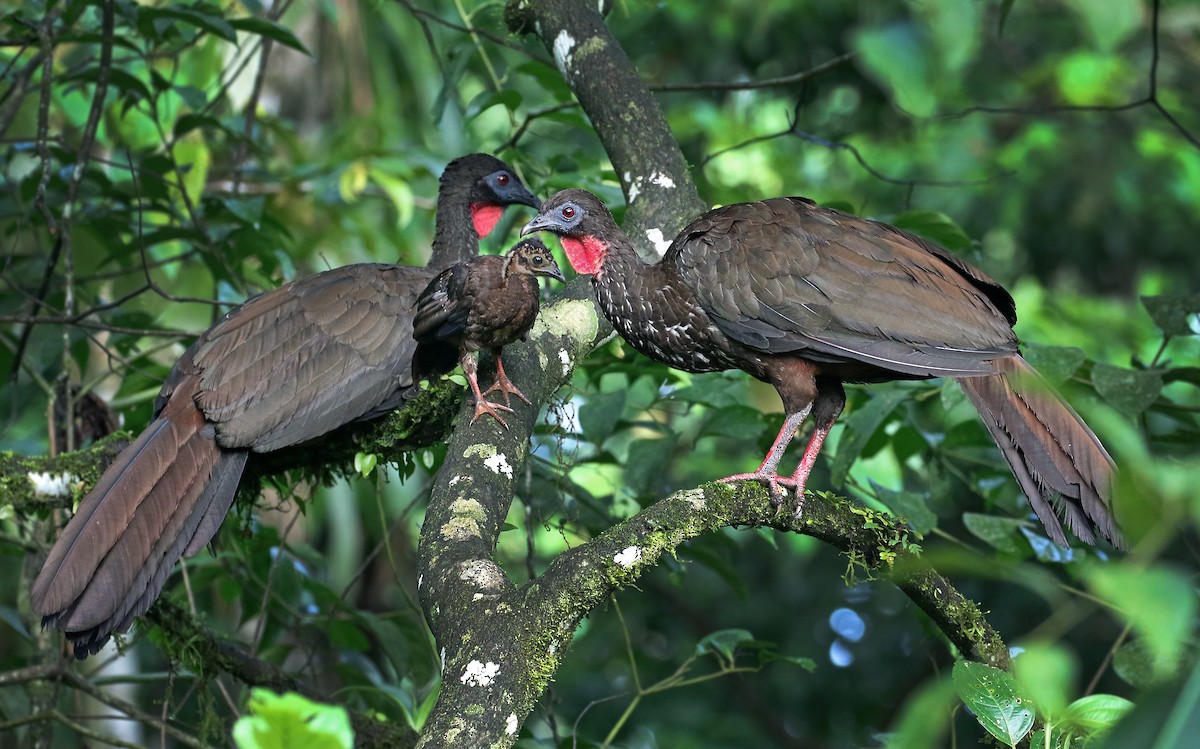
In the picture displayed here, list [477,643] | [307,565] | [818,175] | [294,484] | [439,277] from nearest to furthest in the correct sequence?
1. [477,643]
2. [439,277]
3. [294,484]
4. [307,565]
5. [818,175]

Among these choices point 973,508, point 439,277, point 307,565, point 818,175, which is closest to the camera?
point 439,277

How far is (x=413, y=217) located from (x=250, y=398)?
4.90m

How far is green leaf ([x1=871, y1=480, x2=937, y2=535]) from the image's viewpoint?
11.7ft

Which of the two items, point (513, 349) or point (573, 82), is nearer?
point (513, 349)

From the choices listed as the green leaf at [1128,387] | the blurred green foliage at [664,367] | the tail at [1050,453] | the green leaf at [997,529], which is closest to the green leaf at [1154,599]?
the blurred green foliage at [664,367]

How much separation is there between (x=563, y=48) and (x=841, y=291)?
1464 millimetres

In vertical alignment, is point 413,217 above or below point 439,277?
below

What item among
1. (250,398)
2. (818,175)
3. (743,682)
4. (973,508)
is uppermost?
(250,398)

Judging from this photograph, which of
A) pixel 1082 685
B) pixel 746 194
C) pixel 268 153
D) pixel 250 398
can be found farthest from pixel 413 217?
pixel 1082 685

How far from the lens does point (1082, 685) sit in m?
8.14

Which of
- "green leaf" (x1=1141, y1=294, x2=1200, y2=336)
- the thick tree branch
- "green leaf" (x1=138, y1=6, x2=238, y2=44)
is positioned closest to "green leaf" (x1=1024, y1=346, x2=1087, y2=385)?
"green leaf" (x1=1141, y1=294, x2=1200, y2=336)

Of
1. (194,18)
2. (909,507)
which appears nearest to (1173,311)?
(909,507)

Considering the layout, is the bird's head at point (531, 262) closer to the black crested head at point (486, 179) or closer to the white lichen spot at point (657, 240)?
the white lichen spot at point (657, 240)

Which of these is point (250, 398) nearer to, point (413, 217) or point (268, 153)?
point (268, 153)
